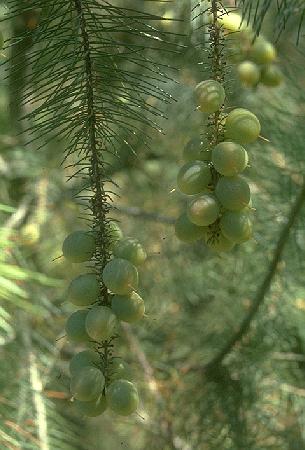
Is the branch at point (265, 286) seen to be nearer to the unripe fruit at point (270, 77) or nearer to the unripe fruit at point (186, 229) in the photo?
the unripe fruit at point (270, 77)

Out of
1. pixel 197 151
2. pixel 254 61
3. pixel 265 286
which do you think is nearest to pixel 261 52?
pixel 254 61

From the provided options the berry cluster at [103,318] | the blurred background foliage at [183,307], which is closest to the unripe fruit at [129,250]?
the berry cluster at [103,318]

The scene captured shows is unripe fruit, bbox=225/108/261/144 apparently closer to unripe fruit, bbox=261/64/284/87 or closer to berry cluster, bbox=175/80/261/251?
berry cluster, bbox=175/80/261/251

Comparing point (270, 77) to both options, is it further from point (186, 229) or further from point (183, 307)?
point (183, 307)

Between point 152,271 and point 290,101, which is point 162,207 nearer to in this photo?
point 152,271

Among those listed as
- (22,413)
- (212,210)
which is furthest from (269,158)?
(212,210)

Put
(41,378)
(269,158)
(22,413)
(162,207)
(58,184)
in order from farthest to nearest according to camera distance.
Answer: (162,207) → (58,184) → (269,158) → (41,378) → (22,413)
